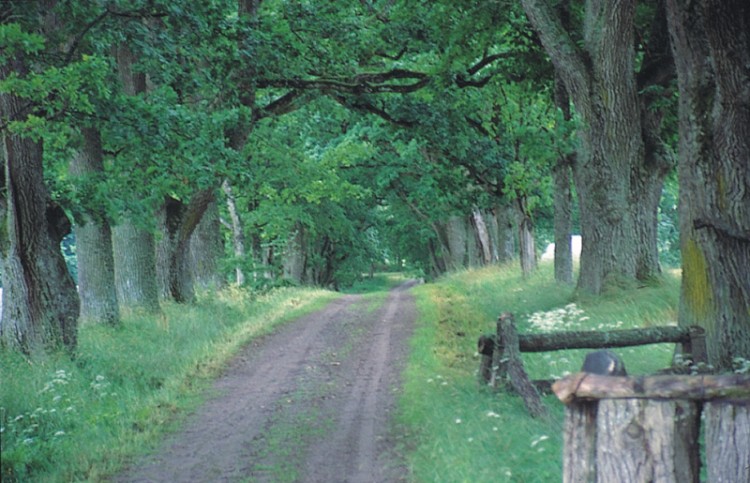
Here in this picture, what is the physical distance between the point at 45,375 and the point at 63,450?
10.5 feet

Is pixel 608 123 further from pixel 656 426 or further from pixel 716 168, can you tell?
pixel 656 426

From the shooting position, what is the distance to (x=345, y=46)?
18.9 m

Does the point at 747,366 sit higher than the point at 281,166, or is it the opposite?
the point at 281,166

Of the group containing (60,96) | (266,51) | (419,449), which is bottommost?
(419,449)

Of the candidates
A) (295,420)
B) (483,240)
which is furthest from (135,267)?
(483,240)

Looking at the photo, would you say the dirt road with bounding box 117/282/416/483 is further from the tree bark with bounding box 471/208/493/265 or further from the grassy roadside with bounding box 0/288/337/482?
the tree bark with bounding box 471/208/493/265

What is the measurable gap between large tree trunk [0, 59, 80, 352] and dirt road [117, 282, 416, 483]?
9.69 feet

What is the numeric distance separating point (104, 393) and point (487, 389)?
205 inches

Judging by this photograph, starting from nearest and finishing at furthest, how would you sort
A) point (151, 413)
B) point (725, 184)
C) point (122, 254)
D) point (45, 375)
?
point (725, 184) → point (151, 413) → point (45, 375) → point (122, 254)

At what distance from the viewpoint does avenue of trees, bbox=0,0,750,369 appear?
952 cm

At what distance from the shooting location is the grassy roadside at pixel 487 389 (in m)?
7.49

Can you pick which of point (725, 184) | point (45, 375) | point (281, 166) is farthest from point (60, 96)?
point (281, 166)

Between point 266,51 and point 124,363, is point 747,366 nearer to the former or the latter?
point 124,363

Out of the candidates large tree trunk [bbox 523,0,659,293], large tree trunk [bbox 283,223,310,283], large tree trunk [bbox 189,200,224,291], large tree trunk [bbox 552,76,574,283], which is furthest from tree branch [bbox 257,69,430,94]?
large tree trunk [bbox 283,223,310,283]
